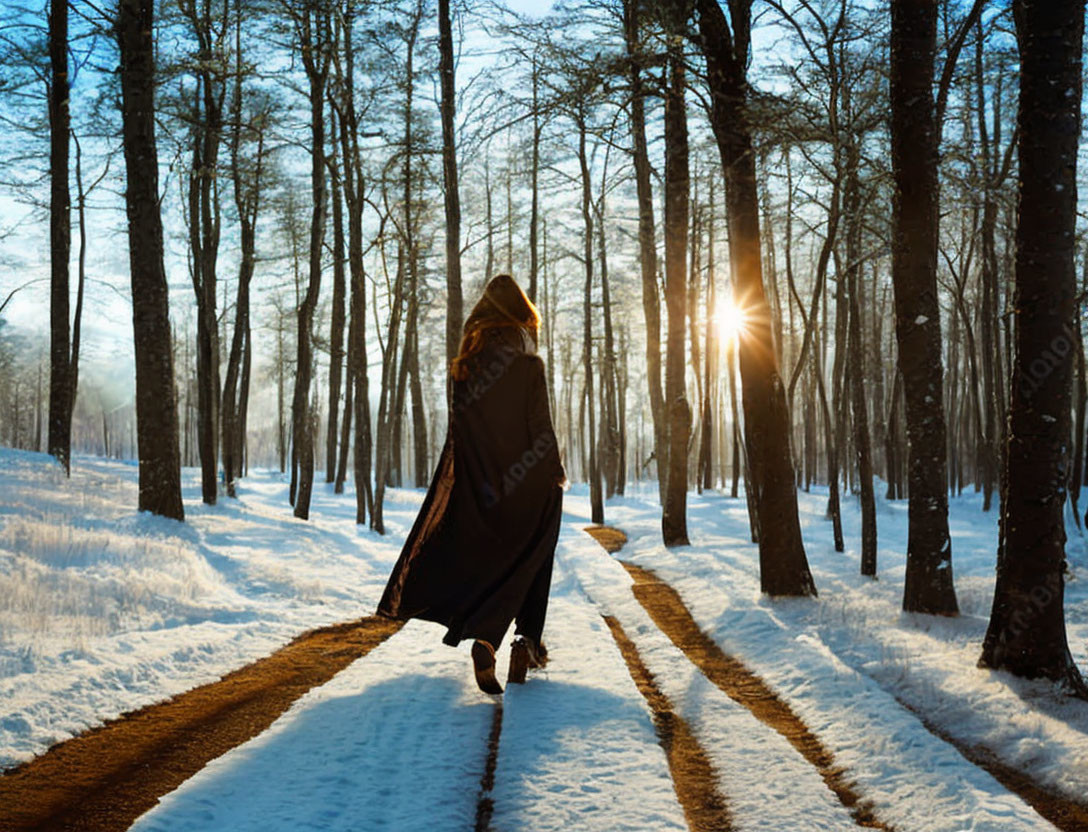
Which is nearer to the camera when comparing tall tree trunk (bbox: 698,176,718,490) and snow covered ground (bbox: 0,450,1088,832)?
snow covered ground (bbox: 0,450,1088,832)

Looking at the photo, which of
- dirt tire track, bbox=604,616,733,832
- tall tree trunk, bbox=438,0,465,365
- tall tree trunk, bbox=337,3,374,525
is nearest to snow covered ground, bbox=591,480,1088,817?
dirt tire track, bbox=604,616,733,832

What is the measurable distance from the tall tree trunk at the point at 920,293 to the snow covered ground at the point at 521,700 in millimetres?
619

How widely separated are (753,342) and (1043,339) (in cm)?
348

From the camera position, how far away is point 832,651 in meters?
5.45

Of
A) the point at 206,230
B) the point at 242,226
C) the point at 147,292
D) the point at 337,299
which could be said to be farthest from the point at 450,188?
the point at 242,226

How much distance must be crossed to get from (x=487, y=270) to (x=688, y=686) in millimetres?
24380

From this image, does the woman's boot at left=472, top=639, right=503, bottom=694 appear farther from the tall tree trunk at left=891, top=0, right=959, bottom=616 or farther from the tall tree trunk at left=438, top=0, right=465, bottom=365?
the tall tree trunk at left=438, top=0, right=465, bottom=365

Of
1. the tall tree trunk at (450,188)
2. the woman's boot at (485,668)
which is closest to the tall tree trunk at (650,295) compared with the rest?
the tall tree trunk at (450,188)

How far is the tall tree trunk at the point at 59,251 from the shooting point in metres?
14.3

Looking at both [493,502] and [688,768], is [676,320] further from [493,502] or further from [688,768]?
[688,768]

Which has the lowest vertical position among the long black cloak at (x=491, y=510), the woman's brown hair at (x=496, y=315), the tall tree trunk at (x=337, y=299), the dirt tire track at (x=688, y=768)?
the dirt tire track at (x=688, y=768)

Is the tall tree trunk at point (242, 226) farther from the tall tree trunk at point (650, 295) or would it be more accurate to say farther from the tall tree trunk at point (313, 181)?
the tall tree trunk at point (650, 295)

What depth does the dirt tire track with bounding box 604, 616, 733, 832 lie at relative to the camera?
109 inches

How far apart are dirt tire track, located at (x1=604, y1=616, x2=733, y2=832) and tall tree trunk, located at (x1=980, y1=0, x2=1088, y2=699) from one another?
7.14 ft
